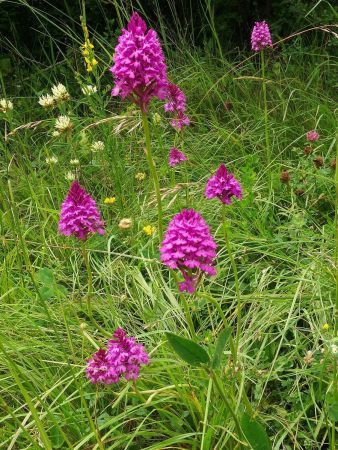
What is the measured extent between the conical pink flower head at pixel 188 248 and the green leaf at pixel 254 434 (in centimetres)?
30

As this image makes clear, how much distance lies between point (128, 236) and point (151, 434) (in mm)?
1054

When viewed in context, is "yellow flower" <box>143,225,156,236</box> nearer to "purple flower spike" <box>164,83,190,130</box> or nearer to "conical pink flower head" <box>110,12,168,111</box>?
"purple flower spike" <box>164,83,190,130</box>

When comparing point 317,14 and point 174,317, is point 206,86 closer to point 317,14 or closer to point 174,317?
point 317,14

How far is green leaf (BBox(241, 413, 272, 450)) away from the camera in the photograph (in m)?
1.31

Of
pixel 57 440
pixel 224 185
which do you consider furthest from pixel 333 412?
pixel 57 440

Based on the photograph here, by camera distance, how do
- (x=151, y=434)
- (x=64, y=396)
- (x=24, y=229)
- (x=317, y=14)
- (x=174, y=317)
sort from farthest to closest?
(x=317, y=14) < (x=24, y=229) < (x=174, y=317) < (x=64, y=396) < (x=151, y=434)

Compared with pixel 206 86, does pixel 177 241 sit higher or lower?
higher

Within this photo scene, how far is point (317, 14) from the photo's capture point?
15.9 ft

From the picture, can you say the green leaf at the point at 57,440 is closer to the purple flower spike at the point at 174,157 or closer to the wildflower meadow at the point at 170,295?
the wildflower meadow at the point at 170,295

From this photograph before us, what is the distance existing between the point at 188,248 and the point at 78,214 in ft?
1.39

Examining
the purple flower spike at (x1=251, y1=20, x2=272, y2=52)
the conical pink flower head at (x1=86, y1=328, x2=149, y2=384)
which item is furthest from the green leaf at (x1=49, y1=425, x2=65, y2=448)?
the purple flower spike at (x1=251, y1=20, x2=272, y2=52)

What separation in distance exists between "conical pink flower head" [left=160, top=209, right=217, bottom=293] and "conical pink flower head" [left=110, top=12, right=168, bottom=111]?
0.28 metres

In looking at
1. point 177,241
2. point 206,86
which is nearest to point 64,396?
point 177,241

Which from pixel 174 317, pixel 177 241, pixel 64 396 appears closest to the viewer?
pixel 177 241
